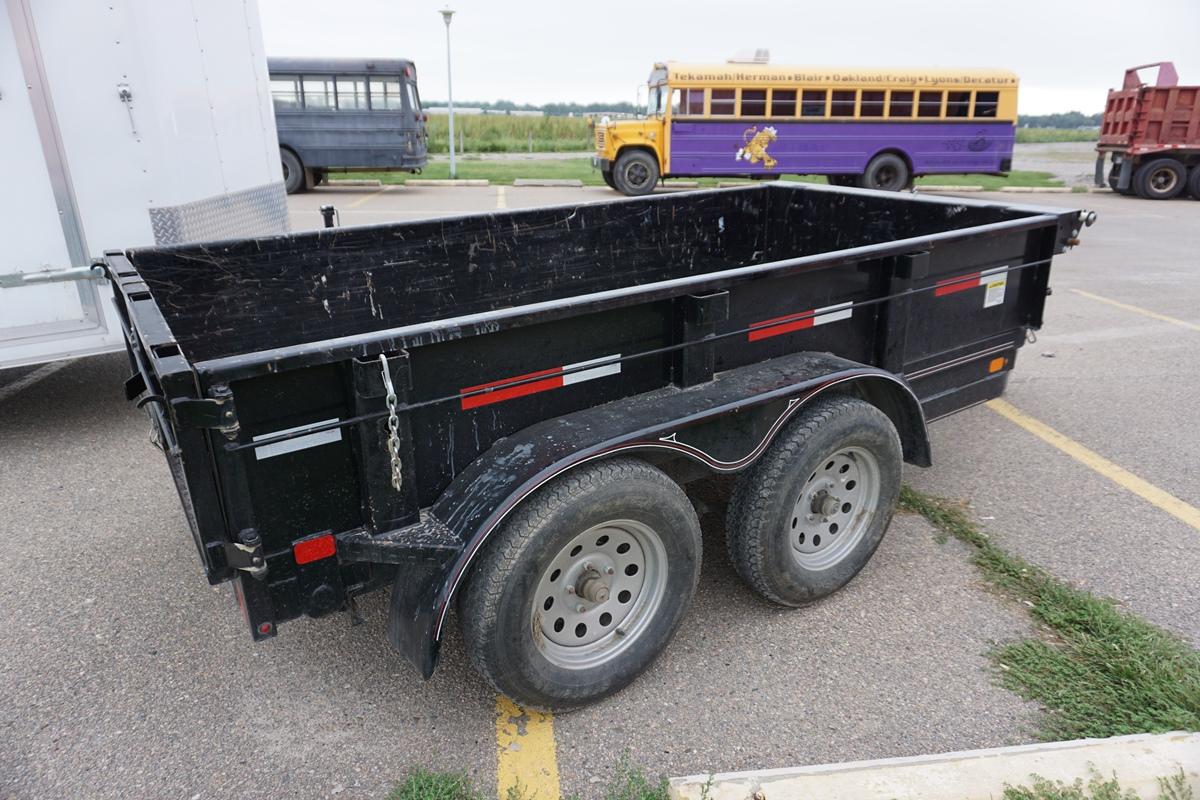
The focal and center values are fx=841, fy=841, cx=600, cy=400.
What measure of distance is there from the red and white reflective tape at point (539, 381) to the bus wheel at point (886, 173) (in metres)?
15.6

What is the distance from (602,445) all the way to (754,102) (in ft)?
50.0

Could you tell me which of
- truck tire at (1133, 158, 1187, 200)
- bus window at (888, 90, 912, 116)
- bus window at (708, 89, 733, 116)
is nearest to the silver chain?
bus window at (708, 89, 733, 116)

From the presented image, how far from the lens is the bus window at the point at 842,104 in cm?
1642

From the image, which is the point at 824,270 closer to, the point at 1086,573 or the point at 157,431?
the point at 1086,573

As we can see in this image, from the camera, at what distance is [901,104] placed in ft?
54.1

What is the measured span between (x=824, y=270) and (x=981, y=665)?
1590mm

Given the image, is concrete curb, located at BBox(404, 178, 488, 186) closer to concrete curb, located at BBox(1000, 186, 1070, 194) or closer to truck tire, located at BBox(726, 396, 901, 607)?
concrete curb, located at BBox(1000, 186, 1070, 194)

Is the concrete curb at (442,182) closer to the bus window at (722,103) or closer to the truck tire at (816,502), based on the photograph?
the bus window at (722,103)

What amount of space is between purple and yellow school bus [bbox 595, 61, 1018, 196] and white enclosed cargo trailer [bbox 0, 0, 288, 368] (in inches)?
484

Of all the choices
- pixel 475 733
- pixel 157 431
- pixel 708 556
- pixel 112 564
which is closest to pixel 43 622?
pixel 112 564

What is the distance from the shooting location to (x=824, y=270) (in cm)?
330

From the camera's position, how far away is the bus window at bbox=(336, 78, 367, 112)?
1755cm

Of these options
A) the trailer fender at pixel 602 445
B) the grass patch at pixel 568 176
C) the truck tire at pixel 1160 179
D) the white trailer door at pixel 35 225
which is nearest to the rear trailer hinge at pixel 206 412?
the trailer fender at pixel 602 445

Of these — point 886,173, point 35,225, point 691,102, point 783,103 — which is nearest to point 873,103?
point 886,173
